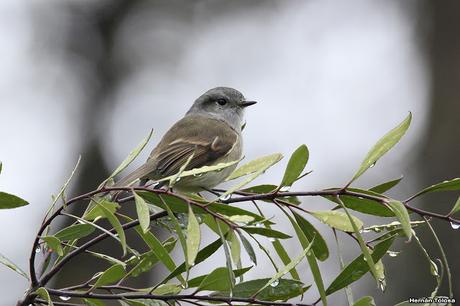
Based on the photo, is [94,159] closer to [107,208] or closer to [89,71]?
[89,71]

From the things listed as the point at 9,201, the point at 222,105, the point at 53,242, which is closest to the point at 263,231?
the point at 53,242

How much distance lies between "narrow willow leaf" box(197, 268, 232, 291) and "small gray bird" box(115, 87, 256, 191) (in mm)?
743

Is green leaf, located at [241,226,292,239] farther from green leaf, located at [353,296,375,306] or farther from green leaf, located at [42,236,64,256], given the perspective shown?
green leaf, located at [42,236,64,256]

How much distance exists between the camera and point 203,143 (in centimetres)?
399

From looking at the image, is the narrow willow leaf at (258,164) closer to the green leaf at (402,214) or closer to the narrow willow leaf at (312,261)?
the narrow willow leaf at (312,261)

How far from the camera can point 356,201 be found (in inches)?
76.4

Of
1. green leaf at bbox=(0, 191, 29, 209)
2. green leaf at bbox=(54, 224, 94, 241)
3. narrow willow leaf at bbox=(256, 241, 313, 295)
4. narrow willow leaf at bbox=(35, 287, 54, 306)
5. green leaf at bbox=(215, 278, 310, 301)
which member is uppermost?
green leaf at bbox=(0, 191, 29, 209)

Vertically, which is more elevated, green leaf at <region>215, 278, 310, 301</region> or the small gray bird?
the small gray bird

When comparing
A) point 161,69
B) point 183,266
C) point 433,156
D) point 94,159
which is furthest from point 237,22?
point 183,266

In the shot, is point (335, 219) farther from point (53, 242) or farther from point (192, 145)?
point (192, 145)

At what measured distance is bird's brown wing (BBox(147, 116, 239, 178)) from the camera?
3525 mm

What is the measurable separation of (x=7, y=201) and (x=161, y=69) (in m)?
7.86

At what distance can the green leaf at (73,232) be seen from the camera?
6.65ft

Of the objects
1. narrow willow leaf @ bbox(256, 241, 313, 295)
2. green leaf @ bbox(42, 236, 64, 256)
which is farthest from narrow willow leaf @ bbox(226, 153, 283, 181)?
green leaf @ bbox(42, 236, 64, 256)
